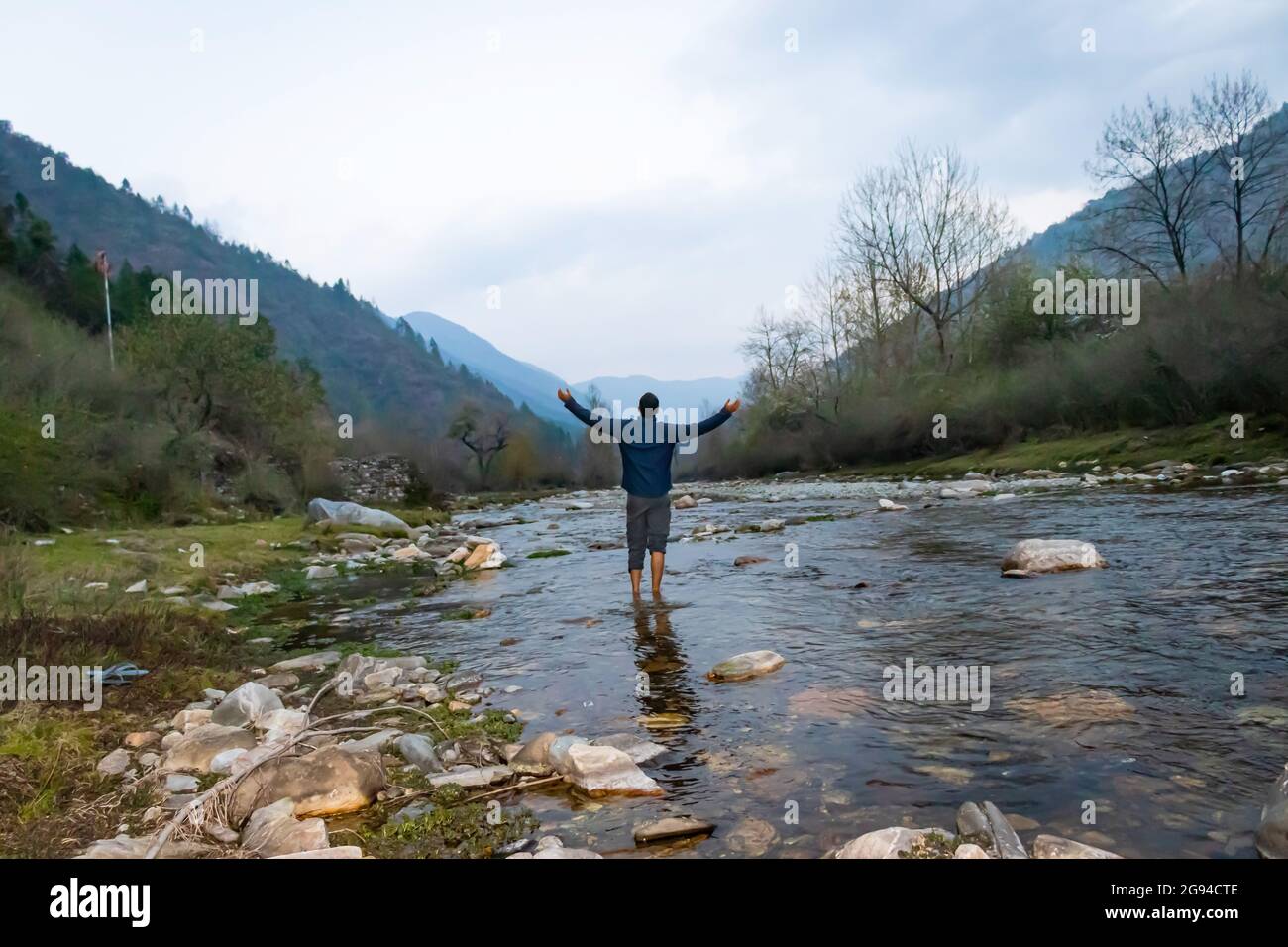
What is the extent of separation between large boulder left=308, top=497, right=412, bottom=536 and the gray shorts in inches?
513

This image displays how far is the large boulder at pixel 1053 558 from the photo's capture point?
8.45 meters

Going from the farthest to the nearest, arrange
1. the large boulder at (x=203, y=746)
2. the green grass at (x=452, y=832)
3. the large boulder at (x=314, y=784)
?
the large boulder at (x=203, y=746) < the large boulder at (x=314, y=784) < the green grass at (x=452, y=832)

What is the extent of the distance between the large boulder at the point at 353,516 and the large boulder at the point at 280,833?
59.1ft

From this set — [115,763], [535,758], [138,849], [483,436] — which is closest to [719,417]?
[535,758]

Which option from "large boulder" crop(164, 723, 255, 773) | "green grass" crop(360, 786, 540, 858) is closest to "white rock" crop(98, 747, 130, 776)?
"large boulder" crop(164, 723, 255, 773)

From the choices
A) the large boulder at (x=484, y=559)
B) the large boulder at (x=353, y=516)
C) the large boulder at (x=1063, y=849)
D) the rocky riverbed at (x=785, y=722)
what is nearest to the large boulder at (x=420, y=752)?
the rocky riverbed at (x=785, y=722)

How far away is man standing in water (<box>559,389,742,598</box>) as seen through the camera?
9.19 metres

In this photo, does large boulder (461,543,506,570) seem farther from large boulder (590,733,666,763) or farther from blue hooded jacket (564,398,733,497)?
large boulder (590,733,666,763)

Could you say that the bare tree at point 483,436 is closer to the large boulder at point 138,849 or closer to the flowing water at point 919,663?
the flowing water at point 919,663

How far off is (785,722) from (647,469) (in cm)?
498

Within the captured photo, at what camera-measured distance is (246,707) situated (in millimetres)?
5047
